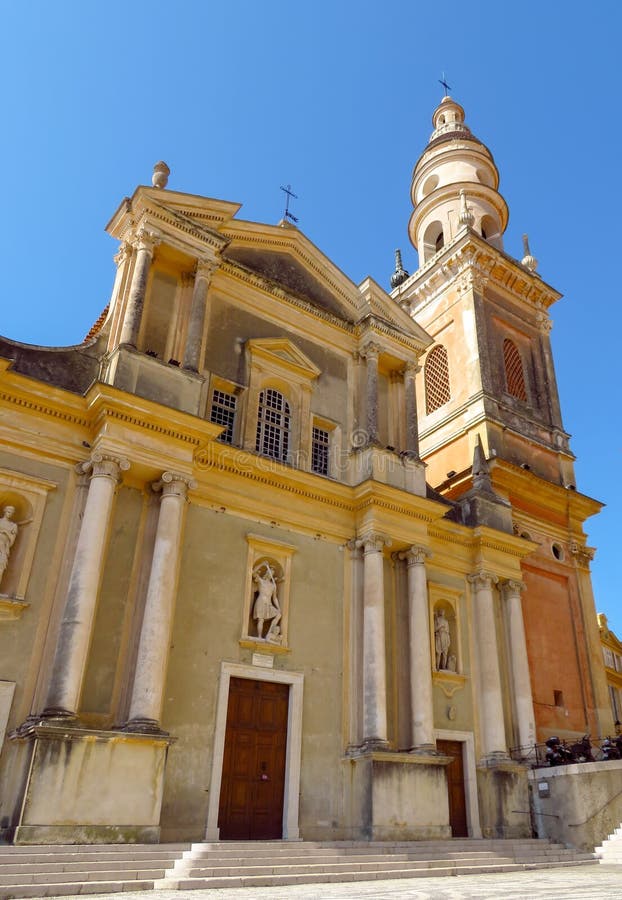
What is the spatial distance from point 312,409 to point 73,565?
758 cm

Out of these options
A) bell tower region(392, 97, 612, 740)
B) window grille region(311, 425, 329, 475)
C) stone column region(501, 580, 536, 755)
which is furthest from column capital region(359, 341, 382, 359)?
stone column region(501, 580, 536, 755)

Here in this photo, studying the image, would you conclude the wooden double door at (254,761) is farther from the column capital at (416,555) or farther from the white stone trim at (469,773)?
the column capital at (416,555)

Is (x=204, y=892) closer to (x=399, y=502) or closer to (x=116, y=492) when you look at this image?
(x=116, y=492)

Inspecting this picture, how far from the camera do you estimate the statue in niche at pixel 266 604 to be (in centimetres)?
1423

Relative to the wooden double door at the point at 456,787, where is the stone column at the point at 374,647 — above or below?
above

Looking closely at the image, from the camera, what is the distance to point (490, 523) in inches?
747

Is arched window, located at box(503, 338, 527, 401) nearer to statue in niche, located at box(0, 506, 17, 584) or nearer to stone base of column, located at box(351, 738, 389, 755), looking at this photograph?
stone base of column, located at box(351, 738, 389, 755)

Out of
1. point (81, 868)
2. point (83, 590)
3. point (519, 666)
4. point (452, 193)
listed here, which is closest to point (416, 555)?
point (519, 666)

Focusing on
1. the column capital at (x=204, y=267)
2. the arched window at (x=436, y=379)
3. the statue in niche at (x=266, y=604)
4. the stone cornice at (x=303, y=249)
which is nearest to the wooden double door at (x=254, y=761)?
the statue in niche at (x=266, y=604)

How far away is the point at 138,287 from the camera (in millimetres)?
14898

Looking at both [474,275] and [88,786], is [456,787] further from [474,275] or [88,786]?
[474,275]

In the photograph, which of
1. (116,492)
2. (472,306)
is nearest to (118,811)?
(116,492)

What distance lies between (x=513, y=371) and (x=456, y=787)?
14.7m

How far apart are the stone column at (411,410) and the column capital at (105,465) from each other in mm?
7849
